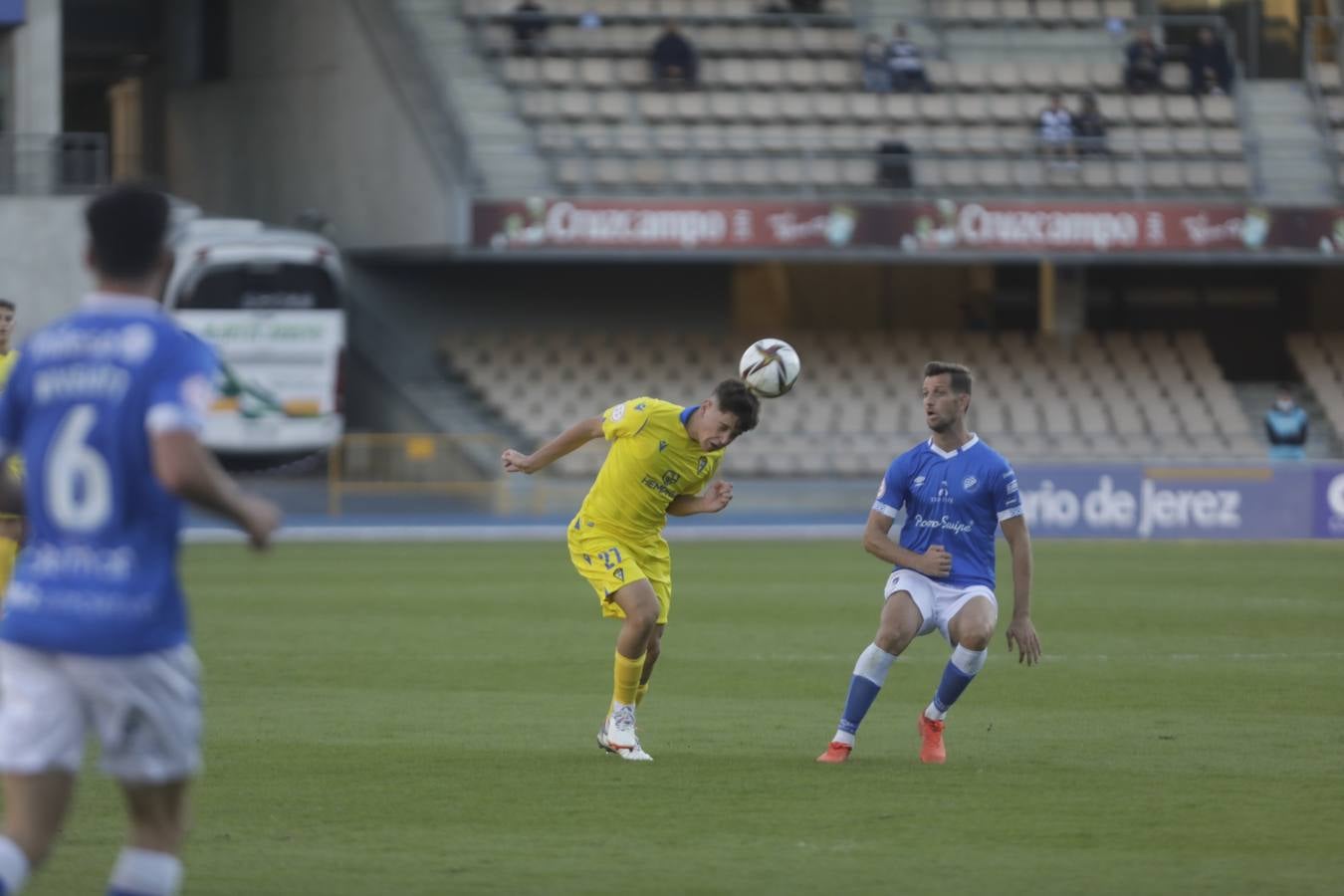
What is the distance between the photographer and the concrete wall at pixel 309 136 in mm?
33312

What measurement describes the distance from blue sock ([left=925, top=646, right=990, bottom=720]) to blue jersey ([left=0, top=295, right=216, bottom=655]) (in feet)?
17.1

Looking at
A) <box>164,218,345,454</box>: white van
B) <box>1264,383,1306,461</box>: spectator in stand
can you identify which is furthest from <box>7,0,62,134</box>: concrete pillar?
<box>1264,383,1306,461</box>: spectator in stand

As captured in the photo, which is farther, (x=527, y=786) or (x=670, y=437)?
(x=670, y=437)

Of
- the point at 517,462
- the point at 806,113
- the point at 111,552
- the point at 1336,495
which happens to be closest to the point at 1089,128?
the point at 806,113

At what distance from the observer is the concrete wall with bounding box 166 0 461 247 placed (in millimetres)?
33312

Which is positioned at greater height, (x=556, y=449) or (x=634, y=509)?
(x=556, y=449)

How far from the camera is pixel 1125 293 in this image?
38.8m

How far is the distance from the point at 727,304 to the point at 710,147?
14.2 ft

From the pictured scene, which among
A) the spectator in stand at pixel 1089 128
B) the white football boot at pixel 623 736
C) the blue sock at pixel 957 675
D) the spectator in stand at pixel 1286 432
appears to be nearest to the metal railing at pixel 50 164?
the spectator in stand at pixel 1089 128

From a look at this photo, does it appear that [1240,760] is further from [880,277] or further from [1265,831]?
[880,277]

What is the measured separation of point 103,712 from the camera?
499 centimetres

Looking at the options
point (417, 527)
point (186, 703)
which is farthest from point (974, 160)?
point (186, 703)

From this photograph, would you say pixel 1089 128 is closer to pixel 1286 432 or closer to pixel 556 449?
pixel 1286 432

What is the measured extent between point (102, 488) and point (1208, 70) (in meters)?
33.3
